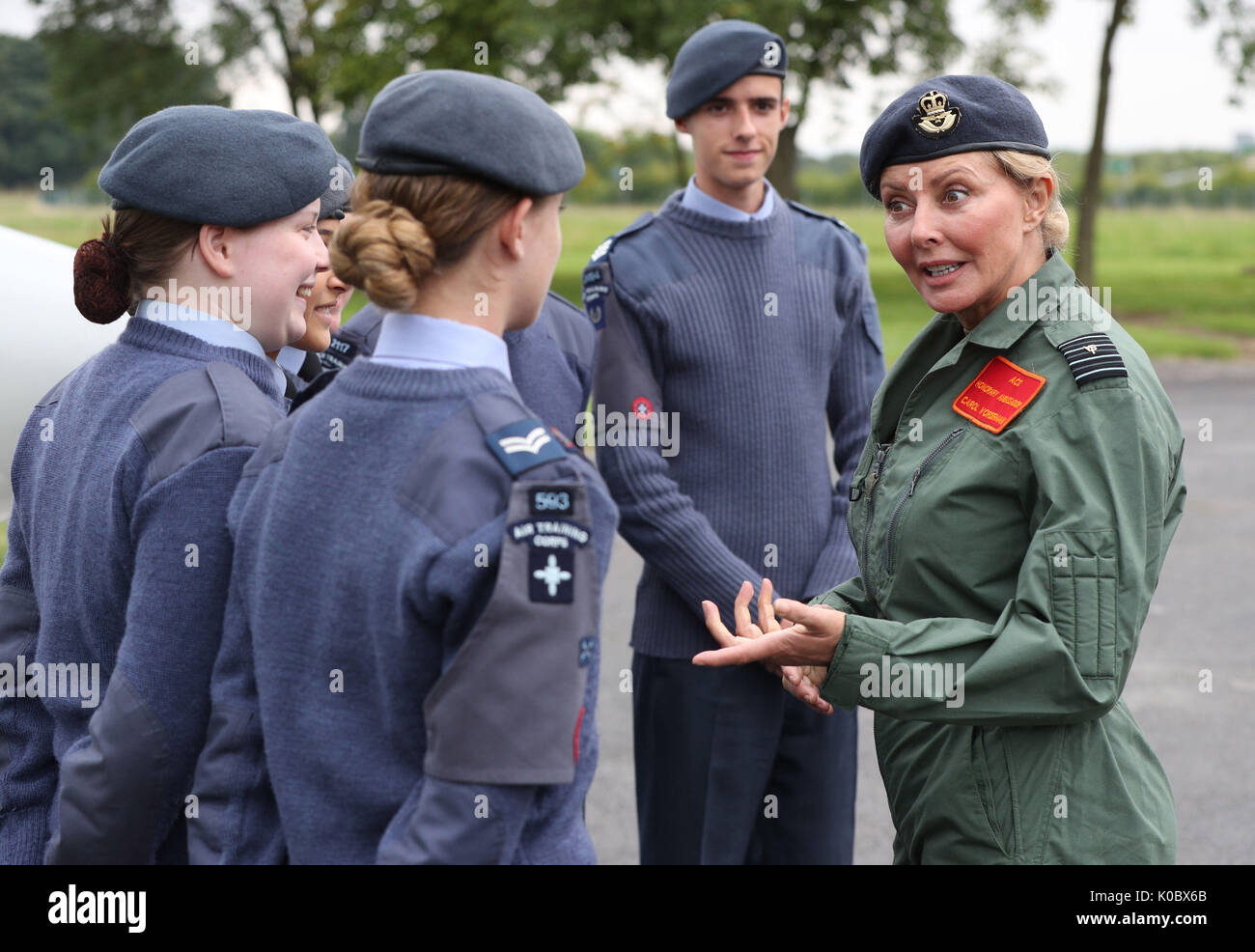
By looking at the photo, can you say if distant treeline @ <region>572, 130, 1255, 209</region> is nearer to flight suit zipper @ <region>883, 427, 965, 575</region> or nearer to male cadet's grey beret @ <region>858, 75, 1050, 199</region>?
male cadet's grey beret @ <region>858, 75, 1050, 199</region>

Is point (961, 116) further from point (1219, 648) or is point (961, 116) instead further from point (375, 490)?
point (1219, 648)

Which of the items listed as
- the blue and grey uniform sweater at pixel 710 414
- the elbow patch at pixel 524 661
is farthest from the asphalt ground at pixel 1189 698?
the elbow patch at pixel 524 661

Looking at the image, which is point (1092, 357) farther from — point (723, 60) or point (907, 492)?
point (723, 60)

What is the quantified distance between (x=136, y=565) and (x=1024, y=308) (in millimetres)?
1498

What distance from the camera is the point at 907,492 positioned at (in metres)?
2.26

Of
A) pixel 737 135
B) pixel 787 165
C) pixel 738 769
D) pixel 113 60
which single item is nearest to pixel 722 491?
pixel 738 769

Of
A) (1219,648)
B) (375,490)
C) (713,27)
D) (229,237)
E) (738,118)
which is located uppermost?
(713,27)

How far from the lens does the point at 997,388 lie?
2.18 m

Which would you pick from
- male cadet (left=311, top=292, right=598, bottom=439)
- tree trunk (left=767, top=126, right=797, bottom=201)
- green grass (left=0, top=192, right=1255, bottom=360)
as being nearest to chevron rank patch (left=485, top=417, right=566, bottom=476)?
green grass (left=0, top=192, right=1255, bottom=360)

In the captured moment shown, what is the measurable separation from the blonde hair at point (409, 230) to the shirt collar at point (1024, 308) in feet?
3.04

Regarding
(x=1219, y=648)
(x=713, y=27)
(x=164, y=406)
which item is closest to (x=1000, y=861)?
(x=164, y=406)
